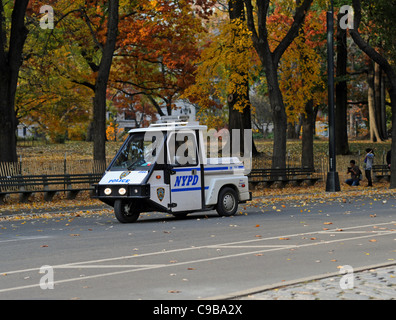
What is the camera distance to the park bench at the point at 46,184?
86.4 ft

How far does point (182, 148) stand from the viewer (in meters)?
18.7

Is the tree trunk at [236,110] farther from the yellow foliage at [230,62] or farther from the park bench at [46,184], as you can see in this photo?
the park bench at [46,184]

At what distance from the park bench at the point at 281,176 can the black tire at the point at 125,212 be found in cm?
1537

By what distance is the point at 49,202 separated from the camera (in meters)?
26.8

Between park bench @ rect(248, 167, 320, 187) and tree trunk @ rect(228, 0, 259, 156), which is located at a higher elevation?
tree trunk @ rect(228, 0, 259, 156)

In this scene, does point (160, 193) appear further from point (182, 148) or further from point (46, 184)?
point (46, 184)

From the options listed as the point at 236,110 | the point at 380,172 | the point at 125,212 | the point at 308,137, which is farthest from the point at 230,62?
the point at 125,212

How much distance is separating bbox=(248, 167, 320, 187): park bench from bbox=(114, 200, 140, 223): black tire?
605 inches

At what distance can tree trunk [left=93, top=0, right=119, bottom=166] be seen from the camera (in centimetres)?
3041
